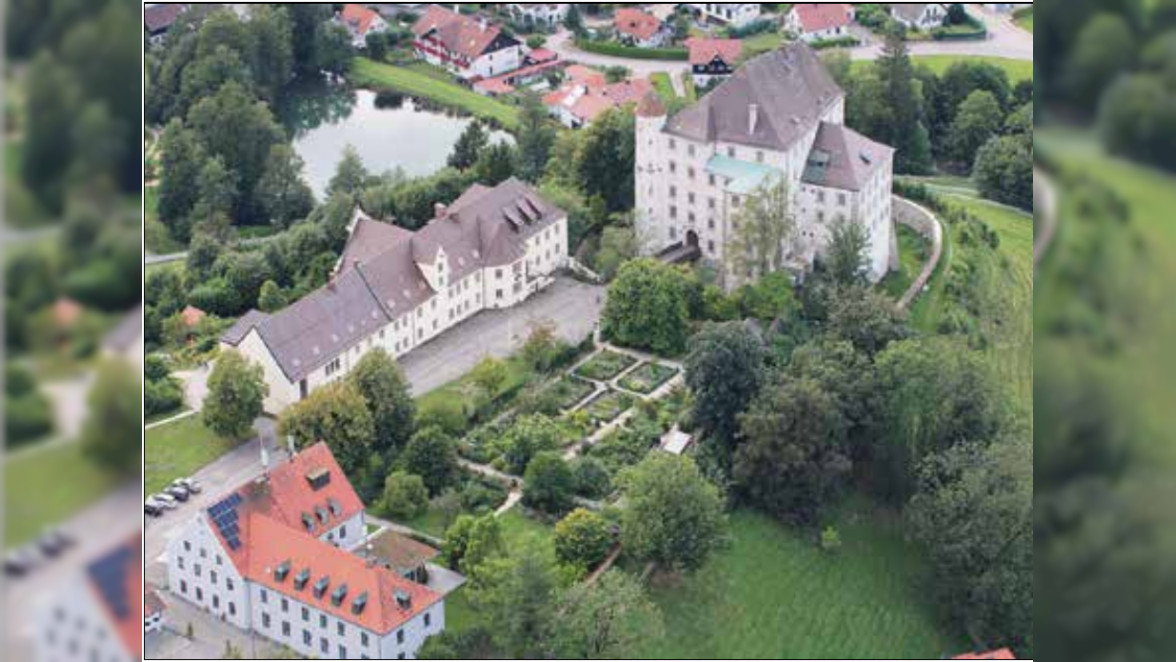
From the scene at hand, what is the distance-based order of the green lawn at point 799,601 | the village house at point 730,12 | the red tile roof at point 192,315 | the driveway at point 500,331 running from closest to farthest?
the green lawn at point 799,601 → the driveway at point 500,331 → the red tile roof at point 192,315 → the village house at point 730,12

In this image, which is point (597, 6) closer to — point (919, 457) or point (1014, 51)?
point (1014, 51)

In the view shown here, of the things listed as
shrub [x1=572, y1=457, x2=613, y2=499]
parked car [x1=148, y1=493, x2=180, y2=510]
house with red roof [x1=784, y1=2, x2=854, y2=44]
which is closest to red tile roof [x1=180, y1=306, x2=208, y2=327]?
parked car [x1=148, y1=493, x2=180, y2=510]

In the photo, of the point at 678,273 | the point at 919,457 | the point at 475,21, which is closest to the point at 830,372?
the point at 919,457

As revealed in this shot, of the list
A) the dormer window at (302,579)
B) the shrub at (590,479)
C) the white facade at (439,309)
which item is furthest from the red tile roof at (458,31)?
the dormer window at (302,579)

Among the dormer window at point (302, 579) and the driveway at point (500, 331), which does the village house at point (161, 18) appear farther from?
the dormer window at point (302, 579)

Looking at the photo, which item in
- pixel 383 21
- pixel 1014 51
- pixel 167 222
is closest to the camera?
pixel 167 222

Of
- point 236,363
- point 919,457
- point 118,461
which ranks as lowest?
point 919,457
